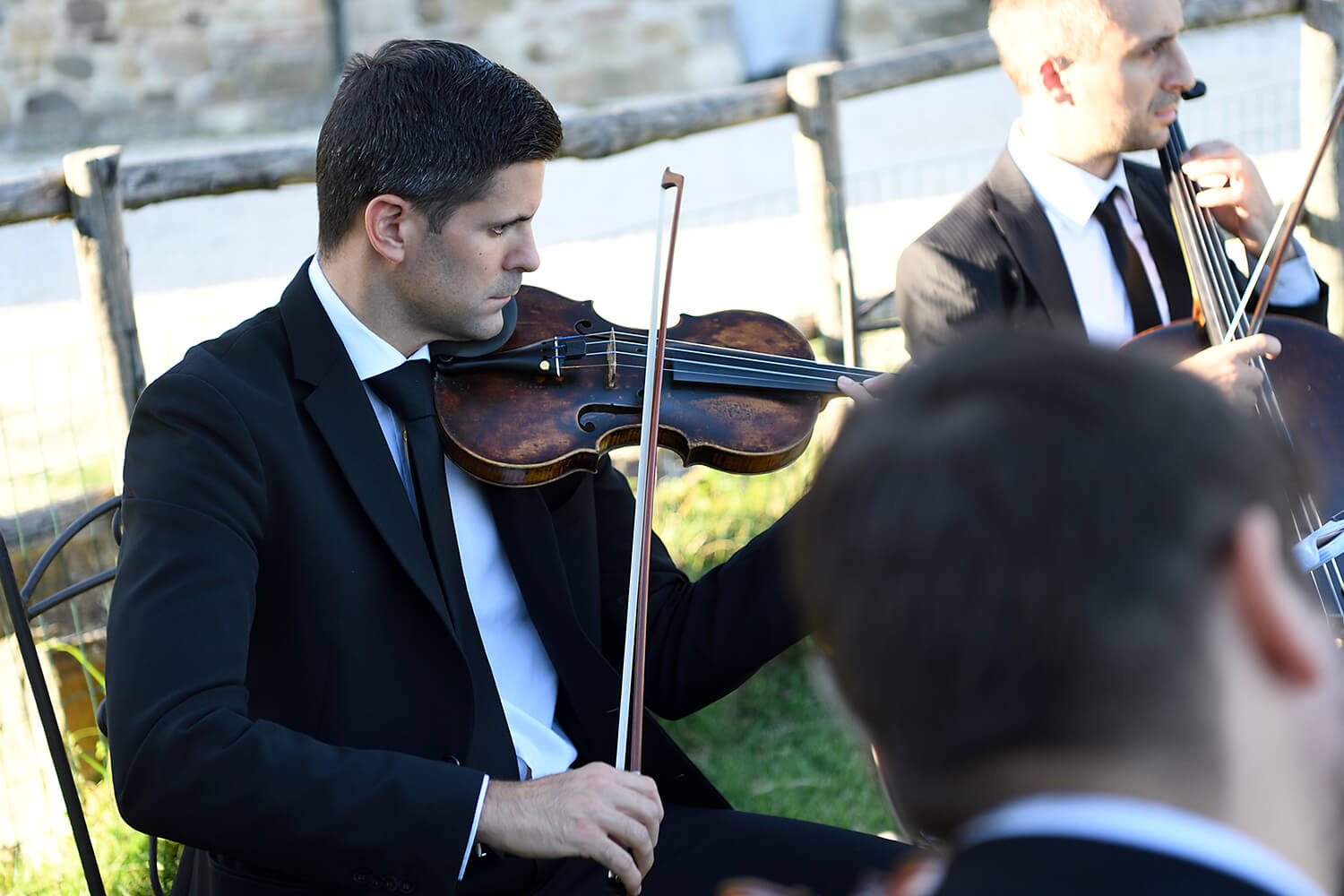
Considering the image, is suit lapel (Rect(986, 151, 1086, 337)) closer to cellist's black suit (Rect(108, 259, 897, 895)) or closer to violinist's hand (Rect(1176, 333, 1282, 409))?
violinist's hand (Rect(1176, 333, 1282, 409))

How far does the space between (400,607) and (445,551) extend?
94mm

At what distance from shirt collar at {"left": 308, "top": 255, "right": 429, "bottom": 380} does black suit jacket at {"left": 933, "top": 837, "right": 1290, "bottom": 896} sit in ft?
3.92

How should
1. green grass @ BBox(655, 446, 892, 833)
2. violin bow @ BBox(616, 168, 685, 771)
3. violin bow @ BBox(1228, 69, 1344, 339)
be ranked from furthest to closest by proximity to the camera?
green grass @ BBox(655, 446, 892, 833) → violin bow @ BBox(1228, 69, 1344, 339) → violin bow @ BBox(616, 168, 685, 771)

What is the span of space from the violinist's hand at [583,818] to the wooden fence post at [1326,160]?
3100 millimetres

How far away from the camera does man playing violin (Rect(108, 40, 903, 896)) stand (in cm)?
133

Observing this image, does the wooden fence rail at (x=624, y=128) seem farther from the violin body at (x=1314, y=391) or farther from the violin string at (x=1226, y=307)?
the violin body at (x=1314, y=391)

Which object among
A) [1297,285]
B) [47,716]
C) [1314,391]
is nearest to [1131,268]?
[1297,285]

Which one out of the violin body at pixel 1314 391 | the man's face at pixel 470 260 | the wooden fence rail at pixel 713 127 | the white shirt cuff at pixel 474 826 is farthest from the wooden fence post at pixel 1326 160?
the white shirt cuff at pixel 474 826

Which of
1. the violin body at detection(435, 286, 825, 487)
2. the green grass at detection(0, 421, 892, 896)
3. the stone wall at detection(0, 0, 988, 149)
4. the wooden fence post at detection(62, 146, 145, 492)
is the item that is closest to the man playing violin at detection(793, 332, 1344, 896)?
the violin body at detection(435, 286, 825, 487)

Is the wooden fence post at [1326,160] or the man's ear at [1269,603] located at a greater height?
the wooden fence post at [1326,160]

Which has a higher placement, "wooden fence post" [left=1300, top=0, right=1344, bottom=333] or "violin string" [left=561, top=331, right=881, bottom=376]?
"wooden fence post" [left=1300, top=0, right=1344, bottom=333]

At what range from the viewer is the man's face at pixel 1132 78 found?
2393 millimetres

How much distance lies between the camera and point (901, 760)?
25.9 inches

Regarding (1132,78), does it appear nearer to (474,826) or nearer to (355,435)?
(355,435)
